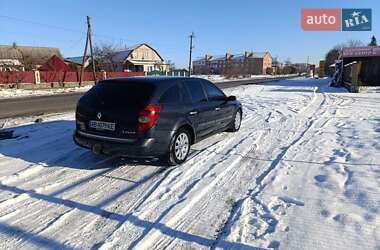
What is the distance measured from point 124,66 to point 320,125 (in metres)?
65.5

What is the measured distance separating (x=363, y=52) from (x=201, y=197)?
85.9ft

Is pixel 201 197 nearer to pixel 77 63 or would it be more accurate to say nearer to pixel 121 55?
pixel 77 63

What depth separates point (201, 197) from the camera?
4160 mm

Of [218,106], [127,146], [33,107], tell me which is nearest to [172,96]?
[127,146]

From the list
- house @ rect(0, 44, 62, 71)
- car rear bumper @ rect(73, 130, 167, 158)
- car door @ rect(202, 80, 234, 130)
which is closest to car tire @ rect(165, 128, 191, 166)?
car rear bumper @ rect(73, 130, 167, 158)

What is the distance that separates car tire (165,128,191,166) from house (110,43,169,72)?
200 ft

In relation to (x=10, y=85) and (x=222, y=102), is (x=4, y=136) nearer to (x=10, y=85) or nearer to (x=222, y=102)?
(x=222, y=102)

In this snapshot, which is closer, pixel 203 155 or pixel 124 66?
pixel 203 155

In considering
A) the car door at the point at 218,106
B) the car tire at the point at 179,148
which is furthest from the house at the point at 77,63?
the car tire at the point at 179,148

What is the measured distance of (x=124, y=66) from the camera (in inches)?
2778

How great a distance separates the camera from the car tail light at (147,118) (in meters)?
4.86

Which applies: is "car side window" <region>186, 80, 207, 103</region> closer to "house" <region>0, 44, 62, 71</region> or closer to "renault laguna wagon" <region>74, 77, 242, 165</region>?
"renault laguna wagon" <region>74, 77, 242, 165</region>

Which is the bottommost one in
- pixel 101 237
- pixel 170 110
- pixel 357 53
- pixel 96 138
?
pixel 101 237

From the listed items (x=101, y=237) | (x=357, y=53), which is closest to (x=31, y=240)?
(x=101, y=237)
